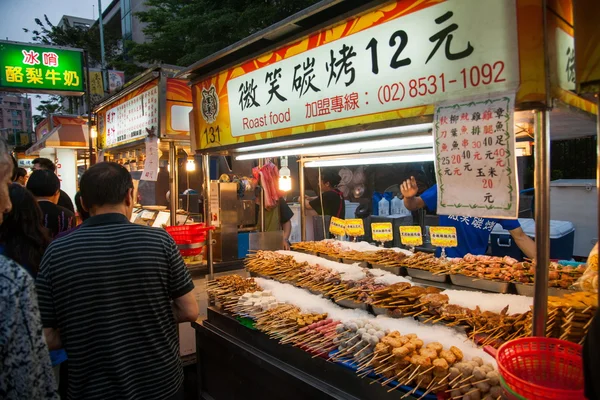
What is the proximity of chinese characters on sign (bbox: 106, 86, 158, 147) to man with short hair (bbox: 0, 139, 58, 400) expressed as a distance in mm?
4708

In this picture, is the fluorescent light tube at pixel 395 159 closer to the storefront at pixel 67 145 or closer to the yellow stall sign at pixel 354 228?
the yellow stall sign at pixel 354 228

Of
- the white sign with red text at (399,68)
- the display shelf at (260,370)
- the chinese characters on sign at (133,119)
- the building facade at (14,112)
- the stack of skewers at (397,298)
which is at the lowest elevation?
the display shelf at (260,370)

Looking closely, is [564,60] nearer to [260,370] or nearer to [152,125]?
[260,370]

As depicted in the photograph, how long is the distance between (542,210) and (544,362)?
73 centimetres

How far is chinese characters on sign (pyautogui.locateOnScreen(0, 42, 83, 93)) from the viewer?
8.87 metres

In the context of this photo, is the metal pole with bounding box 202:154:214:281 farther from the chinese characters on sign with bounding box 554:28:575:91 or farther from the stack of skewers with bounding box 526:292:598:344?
the chinese characters on sign with bounding box 554:28:575:91

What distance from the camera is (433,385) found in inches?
89.9

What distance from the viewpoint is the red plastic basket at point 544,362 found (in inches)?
69.7

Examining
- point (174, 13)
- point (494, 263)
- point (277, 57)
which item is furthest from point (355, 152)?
point (174, 13)

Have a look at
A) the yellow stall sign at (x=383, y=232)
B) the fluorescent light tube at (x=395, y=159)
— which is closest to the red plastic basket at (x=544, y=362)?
the fluorescent light tube at (x=395, y=159)

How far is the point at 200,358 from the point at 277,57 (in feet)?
10.9

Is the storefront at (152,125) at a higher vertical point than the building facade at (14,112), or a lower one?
lower

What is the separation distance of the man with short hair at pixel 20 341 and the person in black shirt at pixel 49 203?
375 cm

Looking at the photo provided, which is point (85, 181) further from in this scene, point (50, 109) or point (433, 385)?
point (50, 109)
